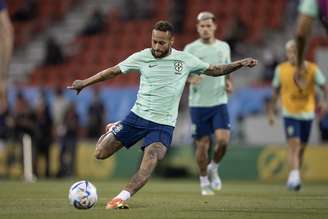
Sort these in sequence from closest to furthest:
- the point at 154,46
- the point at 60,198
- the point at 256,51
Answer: the point at 154,46 < the point at 60,198 < the point at 256,51

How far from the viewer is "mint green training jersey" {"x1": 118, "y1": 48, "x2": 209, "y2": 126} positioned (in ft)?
40.8

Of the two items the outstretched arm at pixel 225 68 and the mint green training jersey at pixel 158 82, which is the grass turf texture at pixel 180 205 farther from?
the outstretched arm at pixel 225 68

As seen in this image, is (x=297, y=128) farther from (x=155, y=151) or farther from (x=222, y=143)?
(x=155, y=151)

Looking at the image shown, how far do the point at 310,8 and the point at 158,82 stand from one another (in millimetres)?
3047

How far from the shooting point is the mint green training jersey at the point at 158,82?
1245 centimetres

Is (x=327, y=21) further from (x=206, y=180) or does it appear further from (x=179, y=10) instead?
(x=179, y=10)

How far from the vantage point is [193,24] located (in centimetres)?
3073

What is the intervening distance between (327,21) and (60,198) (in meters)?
5.61

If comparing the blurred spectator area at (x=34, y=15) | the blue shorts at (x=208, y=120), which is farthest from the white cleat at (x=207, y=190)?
the blurred spectator area at (x=34, y=15)

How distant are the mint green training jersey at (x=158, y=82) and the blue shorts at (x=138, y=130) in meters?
0.07

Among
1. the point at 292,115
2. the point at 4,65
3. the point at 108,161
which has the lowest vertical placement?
the point at 108,161

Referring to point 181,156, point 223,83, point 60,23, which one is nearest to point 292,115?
point 223,83

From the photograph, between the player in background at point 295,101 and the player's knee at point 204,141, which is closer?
the player's knee at point 204,141

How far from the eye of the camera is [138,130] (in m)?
12.5
